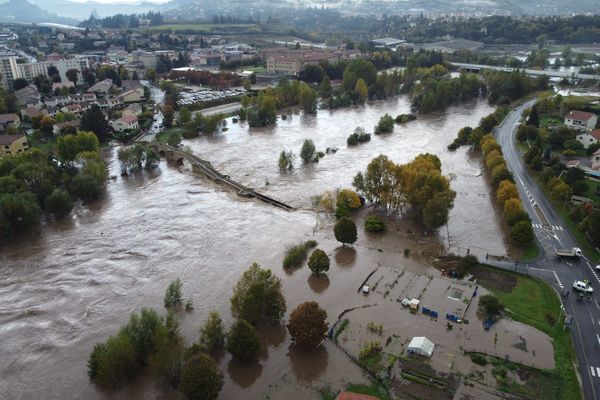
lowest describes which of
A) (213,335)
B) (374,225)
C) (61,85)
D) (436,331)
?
(436,331)

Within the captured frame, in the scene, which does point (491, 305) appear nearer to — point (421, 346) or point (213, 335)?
point (421, 346)

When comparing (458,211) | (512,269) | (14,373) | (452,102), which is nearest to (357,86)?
(452,102)

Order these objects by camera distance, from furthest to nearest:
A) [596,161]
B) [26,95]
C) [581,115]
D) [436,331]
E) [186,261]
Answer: [26,95]
[581,115]
[596,161]
[186,261]
[436,331]

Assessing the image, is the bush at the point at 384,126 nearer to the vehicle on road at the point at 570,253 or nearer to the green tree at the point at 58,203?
the vehicle on road at the point at 570,253

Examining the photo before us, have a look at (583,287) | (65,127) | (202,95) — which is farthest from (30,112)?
(583,287)

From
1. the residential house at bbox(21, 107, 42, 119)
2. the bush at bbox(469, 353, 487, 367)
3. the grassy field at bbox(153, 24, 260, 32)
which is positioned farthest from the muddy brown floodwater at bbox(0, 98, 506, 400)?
the grassy field at bbox(153, 24, 260, 32)
